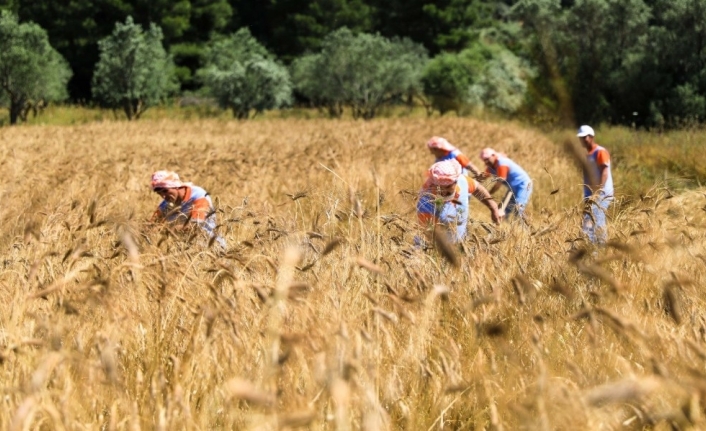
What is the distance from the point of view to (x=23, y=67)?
30953mm

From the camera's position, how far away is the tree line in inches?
1169

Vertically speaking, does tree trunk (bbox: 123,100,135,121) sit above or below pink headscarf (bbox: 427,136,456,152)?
below

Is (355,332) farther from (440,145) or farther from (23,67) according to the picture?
(23,67)

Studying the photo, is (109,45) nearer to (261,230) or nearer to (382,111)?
(382,111)

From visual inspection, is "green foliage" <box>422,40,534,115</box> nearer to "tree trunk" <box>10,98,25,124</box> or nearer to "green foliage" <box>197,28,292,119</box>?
"green foliage" <box>197,28,292,119</box>

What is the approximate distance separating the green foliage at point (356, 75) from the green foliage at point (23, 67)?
1221 centimetres

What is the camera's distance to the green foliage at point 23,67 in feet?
102

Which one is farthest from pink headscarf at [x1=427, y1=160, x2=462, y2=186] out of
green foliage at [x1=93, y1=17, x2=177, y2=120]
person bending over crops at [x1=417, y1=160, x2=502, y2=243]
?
green foliage at [x1=93, y1=17, x2=177, y2=120]

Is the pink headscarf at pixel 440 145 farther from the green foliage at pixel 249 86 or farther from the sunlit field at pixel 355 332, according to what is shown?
the green foliage at pixel 249 86

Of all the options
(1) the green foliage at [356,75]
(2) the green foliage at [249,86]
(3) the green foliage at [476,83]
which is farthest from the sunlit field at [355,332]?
(1) the green foliage at [356,75]

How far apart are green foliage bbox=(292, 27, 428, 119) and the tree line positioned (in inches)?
2.7

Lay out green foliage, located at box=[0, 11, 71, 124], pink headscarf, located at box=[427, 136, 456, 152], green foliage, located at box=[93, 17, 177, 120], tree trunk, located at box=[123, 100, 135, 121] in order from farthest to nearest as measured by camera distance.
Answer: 1. green foliage, located at box=[93, 17, 177, 120]
2. tree trunk, located at box=[123, 100, 135, 121]
3. green foliage, located at box=[0, 11, 71, 124]
4. pink headscarf, located at box=[427, 136, 456, 152]

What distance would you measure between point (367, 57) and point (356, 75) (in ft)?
3.44

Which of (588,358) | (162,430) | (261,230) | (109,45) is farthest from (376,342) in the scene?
(109,45)
